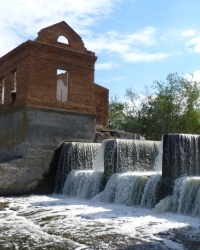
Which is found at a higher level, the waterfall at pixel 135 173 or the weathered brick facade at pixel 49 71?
the weathered brick facade at pixel 49 71

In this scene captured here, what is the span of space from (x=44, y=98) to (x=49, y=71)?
1.32 metres

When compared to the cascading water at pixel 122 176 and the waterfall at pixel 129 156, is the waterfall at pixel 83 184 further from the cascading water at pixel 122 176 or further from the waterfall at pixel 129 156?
the waterfall at pixel 129 156

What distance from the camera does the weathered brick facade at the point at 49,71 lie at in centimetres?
1627

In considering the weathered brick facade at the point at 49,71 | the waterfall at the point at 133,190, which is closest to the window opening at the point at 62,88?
the weathered brick facade at the point at 49,71

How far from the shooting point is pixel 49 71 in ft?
55.1

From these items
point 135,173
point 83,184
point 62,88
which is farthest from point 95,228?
point 62,88

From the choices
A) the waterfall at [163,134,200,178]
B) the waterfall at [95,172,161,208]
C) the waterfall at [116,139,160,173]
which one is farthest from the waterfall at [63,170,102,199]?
the waterfall at [163,134,200,178]

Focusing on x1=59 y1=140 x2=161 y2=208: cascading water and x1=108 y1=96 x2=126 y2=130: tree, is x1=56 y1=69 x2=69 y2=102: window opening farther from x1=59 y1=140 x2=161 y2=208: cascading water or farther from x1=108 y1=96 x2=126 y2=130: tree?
Result: x1=108 y1=96 x2=126 y2=130: tree

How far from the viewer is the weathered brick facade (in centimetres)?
1627

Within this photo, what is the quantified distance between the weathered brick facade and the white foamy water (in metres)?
6.43

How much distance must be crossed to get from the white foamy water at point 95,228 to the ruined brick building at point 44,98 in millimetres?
5045

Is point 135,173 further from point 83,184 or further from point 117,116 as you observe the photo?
point 117,116

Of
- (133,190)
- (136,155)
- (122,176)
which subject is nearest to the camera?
(133,190)

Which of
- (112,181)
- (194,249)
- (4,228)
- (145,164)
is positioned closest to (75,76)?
(145,164)
